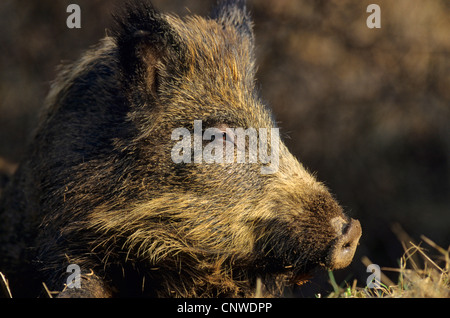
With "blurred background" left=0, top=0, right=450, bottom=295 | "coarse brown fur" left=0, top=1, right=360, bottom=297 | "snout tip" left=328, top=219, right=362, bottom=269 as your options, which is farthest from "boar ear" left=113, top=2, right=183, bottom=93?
"blurred background" left=0, top=0, right=450, bottom=295

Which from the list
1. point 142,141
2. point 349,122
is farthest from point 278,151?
point 349,122

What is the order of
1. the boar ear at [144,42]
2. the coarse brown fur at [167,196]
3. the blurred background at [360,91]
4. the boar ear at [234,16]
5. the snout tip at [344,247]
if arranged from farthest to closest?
the blurred background at [360,91] < the boar ear at [234,16] < the boar ear at [144,42] < the coarse brown fur at [167,196] < the snout tip at [344,247]

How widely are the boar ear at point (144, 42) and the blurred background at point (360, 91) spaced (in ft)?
12.1

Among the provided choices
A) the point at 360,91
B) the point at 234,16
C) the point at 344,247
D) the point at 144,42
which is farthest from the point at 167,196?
the point at 360,91

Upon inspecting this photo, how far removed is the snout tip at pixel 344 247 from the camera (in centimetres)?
311

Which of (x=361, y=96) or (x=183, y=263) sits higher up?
(x=361, y=96)

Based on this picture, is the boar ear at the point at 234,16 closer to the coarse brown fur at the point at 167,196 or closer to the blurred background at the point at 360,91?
the coarse brown fur at the point at 167,196

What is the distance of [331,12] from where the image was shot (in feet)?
23.7

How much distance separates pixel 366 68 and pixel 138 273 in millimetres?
4746

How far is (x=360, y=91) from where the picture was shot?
7.26 m

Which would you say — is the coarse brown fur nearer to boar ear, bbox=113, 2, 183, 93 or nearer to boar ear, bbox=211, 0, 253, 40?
boar ear, bbox=113, 2, 183, 93

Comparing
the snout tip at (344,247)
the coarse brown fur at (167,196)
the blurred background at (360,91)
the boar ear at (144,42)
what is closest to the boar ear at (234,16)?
the coarse brown fur at (167,196)
